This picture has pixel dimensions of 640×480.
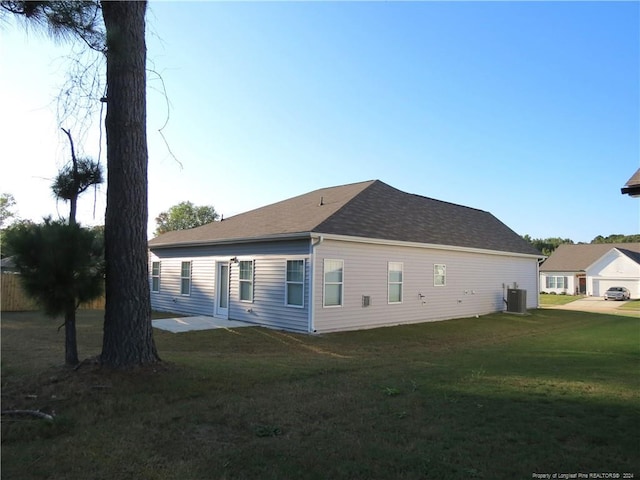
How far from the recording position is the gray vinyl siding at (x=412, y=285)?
45.7 ft

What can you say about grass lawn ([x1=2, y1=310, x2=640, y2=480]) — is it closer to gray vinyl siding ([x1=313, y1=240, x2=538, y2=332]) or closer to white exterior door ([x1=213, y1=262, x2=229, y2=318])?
gray vinyl siding ([x1=313, y1=240, x2=538, y2=332])

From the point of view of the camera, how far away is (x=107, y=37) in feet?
21.2

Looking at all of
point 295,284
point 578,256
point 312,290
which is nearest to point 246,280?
point 295,284

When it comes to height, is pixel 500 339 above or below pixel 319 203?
below

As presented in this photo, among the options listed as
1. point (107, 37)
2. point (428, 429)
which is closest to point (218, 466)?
point (428, 429)

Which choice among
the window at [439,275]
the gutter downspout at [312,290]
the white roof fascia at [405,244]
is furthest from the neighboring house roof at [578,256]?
the gutter downspout at [312,290]

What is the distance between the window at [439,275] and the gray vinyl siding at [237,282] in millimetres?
6522

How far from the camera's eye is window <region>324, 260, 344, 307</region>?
1363cm

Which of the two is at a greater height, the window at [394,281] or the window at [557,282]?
the window at [394,281]

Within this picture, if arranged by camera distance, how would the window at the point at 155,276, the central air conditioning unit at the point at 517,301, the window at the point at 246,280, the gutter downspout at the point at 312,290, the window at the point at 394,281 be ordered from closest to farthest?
the gutter downspout at the point at 312,290 < the window at the point at 246,280 < the window at the point at 394,281 < the window at the point at 155,276 < the central air conditioning unit at the point at 517,301

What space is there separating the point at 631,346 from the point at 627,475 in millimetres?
9726

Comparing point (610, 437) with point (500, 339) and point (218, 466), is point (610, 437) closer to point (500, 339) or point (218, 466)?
point (218, 466)

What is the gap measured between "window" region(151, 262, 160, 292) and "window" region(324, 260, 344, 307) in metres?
9.88

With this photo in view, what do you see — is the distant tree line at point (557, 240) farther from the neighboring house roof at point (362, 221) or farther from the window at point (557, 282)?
the neighboring house roof at point (362, 221)
